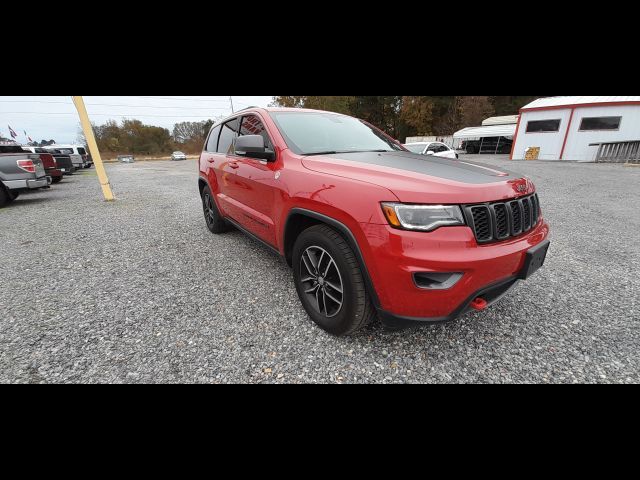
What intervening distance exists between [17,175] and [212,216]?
6.44 m

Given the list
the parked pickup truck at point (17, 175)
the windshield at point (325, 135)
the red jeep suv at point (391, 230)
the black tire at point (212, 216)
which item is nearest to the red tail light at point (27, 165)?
the parked pickup truck at point (17, 175)

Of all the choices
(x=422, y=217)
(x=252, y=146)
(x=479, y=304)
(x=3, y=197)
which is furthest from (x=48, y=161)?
(x=479, y=304)

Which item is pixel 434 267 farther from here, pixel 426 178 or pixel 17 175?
pixel 17 175

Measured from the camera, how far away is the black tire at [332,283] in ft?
5.99

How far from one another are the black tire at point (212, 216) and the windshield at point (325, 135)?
6.48 feet

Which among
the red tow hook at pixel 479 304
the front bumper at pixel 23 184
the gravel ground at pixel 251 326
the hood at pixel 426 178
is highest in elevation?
the hood at pixel 426 178

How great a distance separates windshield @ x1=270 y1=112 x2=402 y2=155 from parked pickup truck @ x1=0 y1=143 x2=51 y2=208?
26.5 ft

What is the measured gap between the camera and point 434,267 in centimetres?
152

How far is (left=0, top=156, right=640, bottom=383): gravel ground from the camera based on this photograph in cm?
185

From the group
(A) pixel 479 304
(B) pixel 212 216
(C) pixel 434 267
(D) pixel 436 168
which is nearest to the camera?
(C) pixel 434 267

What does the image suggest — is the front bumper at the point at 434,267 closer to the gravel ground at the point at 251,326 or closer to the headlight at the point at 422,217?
the headlight at the point at 422,217
